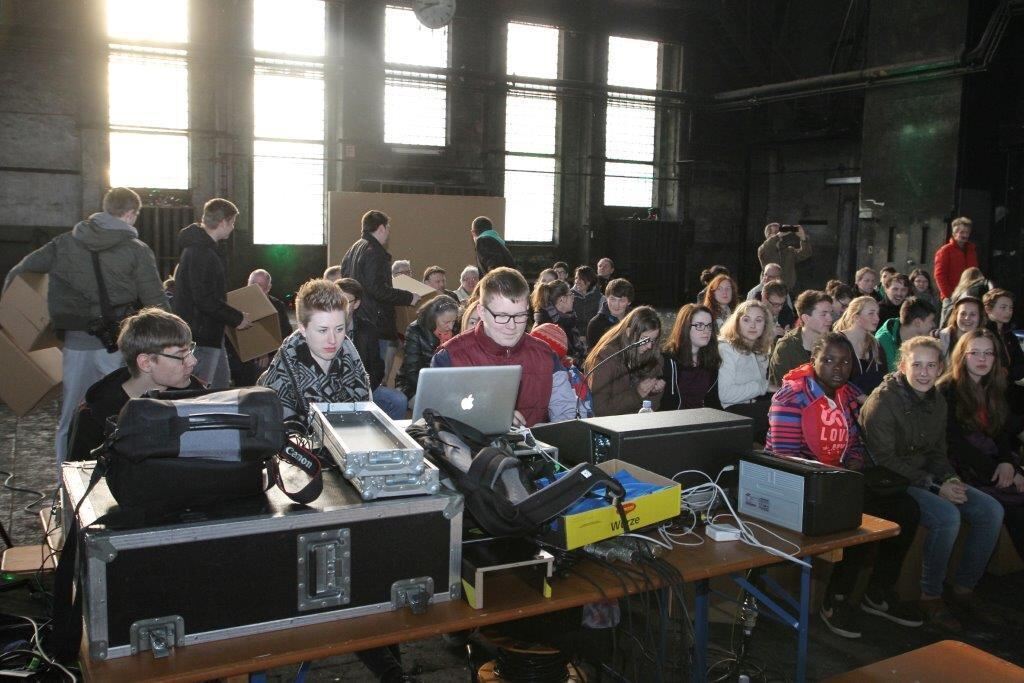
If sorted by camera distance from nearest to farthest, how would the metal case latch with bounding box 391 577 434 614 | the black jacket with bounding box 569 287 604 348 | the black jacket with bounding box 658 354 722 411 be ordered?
A: the metal case latch with bounding box 391 577 434 614
the black jacket with bounding box 658 354 722 411
the black jacket with bounding box 569 287 604 348

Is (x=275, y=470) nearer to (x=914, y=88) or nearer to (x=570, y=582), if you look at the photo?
(x=570, y=582)

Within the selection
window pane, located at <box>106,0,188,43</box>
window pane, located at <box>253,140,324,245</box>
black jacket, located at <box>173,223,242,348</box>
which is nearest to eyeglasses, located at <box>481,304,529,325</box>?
black jacket, located at <box>173,223,242,348</box>

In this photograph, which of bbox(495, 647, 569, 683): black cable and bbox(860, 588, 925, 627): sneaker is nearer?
bbox(495, 647, 569, 683): black cable

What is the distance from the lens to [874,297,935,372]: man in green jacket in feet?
19.0

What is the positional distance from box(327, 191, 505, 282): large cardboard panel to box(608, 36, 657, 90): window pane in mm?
3534

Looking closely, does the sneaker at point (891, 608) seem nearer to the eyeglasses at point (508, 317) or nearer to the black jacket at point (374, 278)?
the eyeglasses at point (508, 317)

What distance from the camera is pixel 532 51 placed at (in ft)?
45.5

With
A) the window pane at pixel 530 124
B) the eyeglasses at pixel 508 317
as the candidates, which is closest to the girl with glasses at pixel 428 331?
the eyeglasses at pixel 508 317

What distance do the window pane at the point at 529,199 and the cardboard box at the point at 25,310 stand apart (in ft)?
29.3

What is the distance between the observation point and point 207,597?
5.80 feet

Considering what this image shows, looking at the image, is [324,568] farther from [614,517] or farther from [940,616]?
[940,616]

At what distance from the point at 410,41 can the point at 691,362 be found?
9.57 metres

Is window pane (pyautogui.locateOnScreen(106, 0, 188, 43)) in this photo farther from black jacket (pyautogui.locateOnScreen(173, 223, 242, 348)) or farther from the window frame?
black jacket (pyautogui.locateOnScreen(173, 223, 242, 348))

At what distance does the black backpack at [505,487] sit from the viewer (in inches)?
80.8
